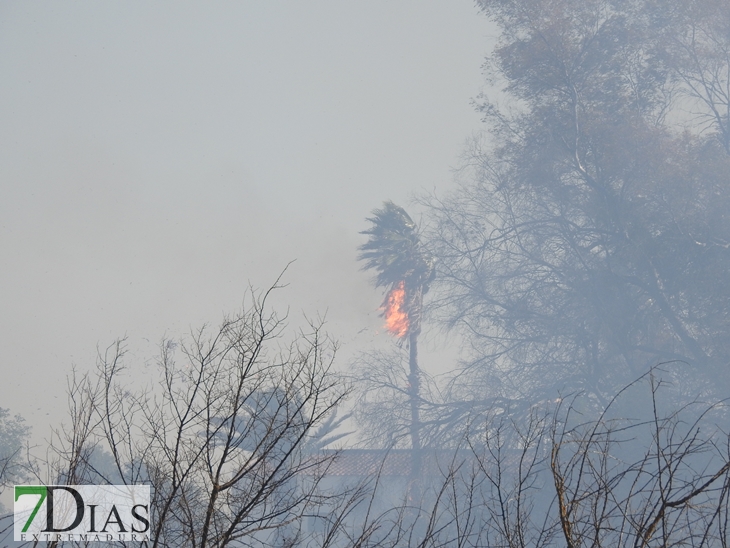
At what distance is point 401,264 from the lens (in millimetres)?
38969

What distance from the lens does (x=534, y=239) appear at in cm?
3188

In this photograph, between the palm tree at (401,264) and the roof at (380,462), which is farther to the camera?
the palm tree at (401,264)

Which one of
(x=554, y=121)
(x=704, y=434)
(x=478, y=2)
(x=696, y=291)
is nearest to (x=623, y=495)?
(x=704, y=434)

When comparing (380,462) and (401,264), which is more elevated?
(401,264)

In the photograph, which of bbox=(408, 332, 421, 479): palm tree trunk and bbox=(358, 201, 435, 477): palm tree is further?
bbox=(358, 201, 435, 477): palm tree

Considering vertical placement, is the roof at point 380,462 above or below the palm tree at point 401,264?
below

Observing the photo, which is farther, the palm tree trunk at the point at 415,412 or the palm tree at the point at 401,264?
the palm tree at the point at 401,264

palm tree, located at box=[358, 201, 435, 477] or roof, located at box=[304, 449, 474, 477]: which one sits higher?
palm tree, located at box=[358, 201, 435, 477]

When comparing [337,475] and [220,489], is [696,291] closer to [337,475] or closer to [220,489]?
[337,475]

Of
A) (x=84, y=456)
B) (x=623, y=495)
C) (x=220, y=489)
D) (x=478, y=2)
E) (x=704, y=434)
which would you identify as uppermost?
(x=478, y=2)

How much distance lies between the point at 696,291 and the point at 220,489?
22140mm

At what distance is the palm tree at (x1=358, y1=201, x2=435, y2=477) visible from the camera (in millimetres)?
38281

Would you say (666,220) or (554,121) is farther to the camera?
(554,121)

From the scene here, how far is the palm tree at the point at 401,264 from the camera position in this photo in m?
38.3
